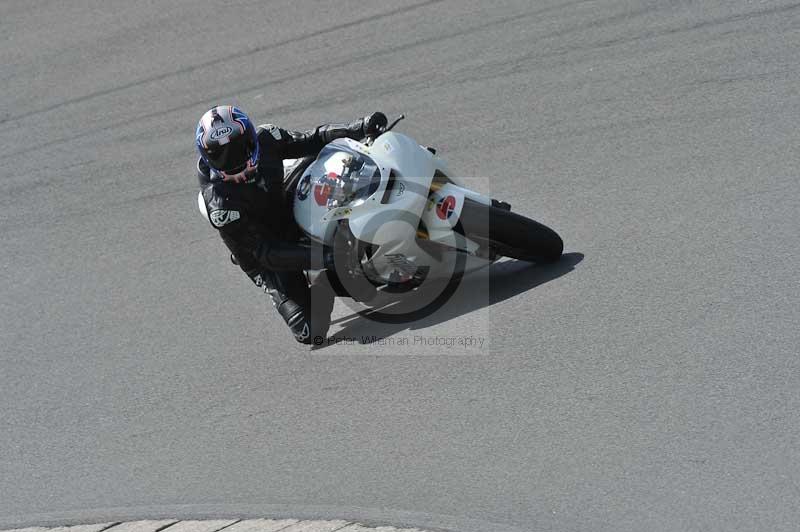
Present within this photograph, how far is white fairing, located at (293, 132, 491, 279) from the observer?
20.7ft

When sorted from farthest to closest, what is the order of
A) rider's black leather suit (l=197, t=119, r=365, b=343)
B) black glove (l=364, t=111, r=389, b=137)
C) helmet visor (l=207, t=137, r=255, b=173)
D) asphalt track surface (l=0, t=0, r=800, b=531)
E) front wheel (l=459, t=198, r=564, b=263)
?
black glove (l=364, t=111, r=389, b=137) < rider's black leather suit (l=197, t=119, r=365, b=343) < helmet visor (l=207, t=137, r=255, b=173) < front wheel (l=459, t=198, r=564, b=263) < asphalt track surface (l=0, t=0, r=800, b=531)

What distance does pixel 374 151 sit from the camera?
643 cm

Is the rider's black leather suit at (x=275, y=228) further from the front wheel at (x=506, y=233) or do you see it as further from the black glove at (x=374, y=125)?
the front wheel at (x=506, y=233)

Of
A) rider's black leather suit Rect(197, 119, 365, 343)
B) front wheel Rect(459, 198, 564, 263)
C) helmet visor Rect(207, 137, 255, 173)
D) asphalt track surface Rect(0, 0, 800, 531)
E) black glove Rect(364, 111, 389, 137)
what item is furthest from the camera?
black glove Rect(364, 111, 389, 137)

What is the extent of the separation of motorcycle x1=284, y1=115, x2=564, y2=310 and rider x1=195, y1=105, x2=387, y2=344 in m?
0.16

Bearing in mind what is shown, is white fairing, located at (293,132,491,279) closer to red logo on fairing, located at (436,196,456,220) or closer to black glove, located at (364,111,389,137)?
red logo on fairing, located at (436,196,456,220)

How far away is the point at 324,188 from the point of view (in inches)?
255

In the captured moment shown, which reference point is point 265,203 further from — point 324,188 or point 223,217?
point 324,188

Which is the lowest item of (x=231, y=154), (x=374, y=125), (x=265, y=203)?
(x=265, y=203)

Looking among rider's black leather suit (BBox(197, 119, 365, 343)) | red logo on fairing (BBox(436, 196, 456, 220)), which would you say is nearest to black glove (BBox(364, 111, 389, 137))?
rider's black leather suit (BBox(197, 119, 365, 343))

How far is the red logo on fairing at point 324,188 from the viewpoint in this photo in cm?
645

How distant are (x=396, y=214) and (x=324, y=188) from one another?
1.65 feet

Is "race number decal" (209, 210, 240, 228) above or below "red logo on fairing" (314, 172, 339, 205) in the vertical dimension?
below

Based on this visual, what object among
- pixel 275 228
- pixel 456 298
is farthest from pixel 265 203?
pixel 456 298
